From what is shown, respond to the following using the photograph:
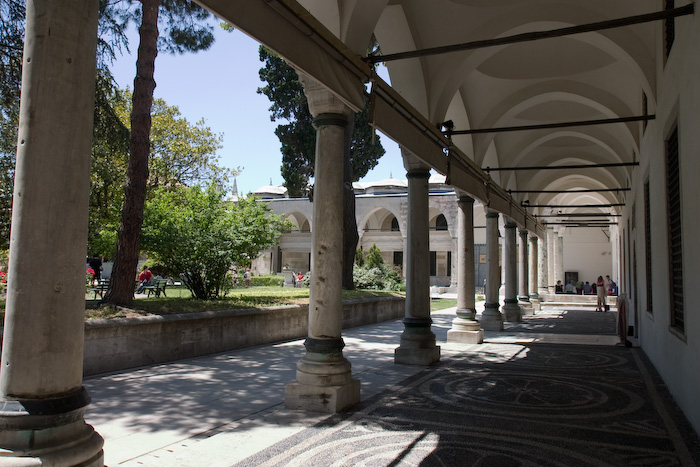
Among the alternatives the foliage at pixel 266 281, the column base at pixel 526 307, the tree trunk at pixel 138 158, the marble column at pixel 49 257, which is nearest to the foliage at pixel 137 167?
the tree trunk at pixel 138 158

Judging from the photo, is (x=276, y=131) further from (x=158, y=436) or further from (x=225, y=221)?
(x=158, y=436)

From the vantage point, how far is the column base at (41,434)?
2.68 m

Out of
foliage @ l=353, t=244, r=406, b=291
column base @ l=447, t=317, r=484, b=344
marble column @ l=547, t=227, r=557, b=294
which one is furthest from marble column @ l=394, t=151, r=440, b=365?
marble column @ l=547, t=227, r=557, b=294

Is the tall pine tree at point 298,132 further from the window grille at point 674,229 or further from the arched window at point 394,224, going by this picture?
the arched window at point 394,224

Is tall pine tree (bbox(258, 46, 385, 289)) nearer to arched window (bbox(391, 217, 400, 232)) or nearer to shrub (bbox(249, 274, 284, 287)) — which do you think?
shrub (bbox(249, 274, 284, 287))

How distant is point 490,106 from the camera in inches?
446

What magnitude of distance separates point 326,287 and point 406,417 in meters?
1.49

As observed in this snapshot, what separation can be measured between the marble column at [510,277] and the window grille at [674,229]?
32.6 ft

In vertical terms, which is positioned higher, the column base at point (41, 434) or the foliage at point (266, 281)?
the foliage at point (266, 281)

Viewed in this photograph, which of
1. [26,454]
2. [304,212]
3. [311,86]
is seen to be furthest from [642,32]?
[304,212]

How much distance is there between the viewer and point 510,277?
1711 centimetres

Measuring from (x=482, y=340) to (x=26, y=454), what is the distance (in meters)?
9.97

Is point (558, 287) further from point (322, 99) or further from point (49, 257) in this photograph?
point (49, 257)

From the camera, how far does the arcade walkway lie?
4.18 m
